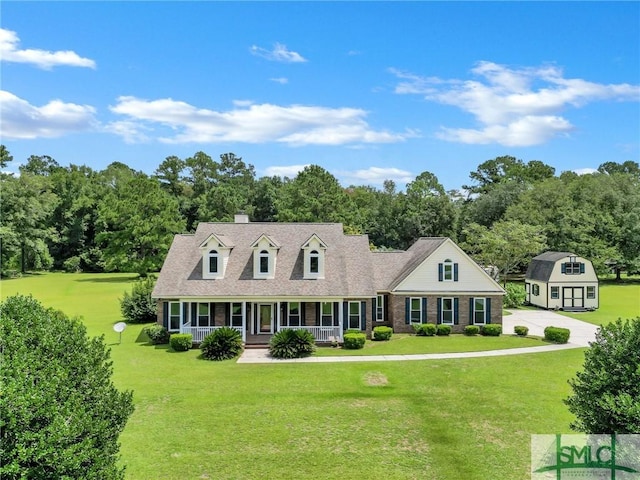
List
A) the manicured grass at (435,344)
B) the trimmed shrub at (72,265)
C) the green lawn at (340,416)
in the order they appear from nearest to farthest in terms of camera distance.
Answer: the green lawn at (340,416)
the manicured grass at (435,344)
the trimmed shrub at (72,265)

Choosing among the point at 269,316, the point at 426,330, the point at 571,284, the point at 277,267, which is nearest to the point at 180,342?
the point at 269,316

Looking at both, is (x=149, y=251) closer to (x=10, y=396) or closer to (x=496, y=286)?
(x=496, y=286)

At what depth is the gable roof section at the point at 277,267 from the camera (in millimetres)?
26531

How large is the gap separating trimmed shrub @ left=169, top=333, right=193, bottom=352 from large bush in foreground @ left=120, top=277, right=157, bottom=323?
8.66 m

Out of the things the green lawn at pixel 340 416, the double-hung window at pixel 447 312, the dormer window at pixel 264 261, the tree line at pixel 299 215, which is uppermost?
the tree line at pixel 299 215

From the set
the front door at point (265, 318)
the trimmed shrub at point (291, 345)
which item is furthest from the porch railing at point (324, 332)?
the trimmed shrub at point (291, 345)

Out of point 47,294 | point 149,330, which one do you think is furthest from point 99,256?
point 149,330

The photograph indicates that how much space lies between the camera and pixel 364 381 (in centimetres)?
1897

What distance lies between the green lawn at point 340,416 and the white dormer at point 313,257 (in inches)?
279

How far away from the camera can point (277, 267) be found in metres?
28.2

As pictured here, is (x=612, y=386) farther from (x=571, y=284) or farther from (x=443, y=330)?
(x=571, y=284)

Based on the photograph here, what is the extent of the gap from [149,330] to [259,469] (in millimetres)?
16895

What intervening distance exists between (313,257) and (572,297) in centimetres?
2480

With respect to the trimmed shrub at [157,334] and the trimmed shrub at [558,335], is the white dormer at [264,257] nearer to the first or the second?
the trimmed shrub at [157,334]
